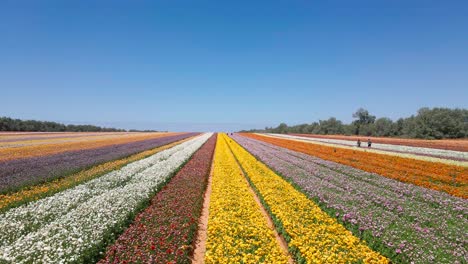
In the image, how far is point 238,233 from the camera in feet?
30.9

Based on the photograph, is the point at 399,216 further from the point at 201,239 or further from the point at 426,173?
the point at 426,173

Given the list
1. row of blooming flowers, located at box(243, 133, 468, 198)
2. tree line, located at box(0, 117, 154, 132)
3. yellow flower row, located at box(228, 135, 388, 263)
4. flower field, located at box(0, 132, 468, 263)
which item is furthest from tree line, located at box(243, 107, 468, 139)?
tree line, located at box(0, 117, 154, 132)

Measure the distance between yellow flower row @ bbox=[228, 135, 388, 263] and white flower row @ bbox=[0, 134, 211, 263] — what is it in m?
5.53

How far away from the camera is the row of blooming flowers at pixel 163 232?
7.17 metres

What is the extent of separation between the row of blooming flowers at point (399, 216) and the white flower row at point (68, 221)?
25.7ft

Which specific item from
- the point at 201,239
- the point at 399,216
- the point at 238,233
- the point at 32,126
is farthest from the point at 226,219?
the point at 32,126

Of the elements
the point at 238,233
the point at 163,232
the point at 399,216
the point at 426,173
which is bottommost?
the point at 238,233

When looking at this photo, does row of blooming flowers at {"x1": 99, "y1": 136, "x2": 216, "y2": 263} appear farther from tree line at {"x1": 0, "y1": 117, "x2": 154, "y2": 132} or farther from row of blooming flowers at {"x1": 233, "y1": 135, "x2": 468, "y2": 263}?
tree line at {"x1": 0, "y1": 117, "x2": 154, "y2": 132}

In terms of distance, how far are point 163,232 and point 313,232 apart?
4663 millimetres

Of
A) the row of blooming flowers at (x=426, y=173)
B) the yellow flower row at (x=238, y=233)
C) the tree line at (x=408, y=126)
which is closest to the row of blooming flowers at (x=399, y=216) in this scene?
the row of blooming flowers at (x=426, y=173)

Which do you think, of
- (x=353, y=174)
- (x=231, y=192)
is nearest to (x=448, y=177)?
(x=353, y=174)

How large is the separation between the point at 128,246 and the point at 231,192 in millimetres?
7713

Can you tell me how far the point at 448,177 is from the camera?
717 inches

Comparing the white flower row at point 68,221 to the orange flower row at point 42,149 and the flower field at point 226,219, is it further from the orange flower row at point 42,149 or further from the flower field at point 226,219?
the orange flower row at point 42,149
